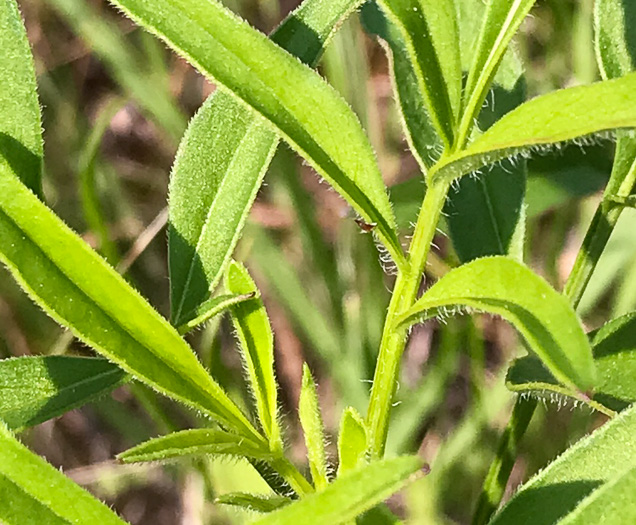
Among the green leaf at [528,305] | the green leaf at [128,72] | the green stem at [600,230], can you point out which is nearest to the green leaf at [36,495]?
the green leaf at [528,305]

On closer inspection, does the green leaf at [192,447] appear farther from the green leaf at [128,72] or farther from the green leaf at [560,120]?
the green leaf at [128,72]

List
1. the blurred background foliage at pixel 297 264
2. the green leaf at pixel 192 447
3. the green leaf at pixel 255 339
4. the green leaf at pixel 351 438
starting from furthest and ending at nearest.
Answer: the blurred background foliage at pixel 297 264 → the green leaf at pixel 255 339 → the green leaf at pixel 351 438 → the green leaf at pixel 192 447

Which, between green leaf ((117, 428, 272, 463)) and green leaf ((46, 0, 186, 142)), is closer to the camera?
green leaf ((117, 428, 272, 463))

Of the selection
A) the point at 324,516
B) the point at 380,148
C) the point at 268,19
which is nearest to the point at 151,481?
the point at 380,148

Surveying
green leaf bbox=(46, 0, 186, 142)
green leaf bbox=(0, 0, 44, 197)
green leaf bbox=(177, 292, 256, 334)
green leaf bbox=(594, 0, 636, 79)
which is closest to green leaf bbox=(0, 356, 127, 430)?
green leaf bbox=(177, 292, 256, 334)

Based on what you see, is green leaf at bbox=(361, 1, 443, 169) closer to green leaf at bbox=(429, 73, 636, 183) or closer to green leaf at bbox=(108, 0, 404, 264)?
green leaf at bbox=(108, 0, 404, 264)

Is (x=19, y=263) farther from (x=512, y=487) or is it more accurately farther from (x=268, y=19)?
(x=268, y=19)
